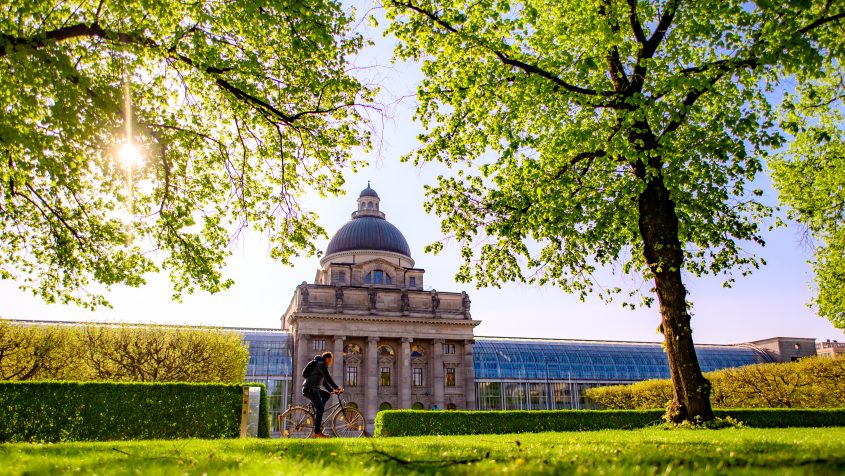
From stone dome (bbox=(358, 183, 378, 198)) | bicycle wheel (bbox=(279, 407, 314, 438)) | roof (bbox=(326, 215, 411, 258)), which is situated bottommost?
bicycle wheel (bbox=(279, 407, 314, 438))

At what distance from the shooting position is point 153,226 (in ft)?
54.9

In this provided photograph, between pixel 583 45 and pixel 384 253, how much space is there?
5430 centimetres

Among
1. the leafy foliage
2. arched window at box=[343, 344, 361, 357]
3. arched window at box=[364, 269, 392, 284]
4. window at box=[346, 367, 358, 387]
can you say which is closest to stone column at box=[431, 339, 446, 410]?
arched window at box=[343, 344, 361, 357]

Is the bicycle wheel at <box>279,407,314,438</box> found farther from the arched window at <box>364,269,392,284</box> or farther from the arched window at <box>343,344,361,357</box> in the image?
the arched window at <box>364,269,392,284</box>

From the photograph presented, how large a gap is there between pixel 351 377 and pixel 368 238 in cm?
1776

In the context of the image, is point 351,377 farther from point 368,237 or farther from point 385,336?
point 368,237

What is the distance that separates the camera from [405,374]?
58.8 m

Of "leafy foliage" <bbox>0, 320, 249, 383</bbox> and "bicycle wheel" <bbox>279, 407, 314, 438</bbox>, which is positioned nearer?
"bicycle wheel" <bbox>279, 407, 314, 438</bbox>

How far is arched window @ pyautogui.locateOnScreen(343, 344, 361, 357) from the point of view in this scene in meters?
59.1

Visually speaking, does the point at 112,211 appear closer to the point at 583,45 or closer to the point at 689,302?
the point at 583,45

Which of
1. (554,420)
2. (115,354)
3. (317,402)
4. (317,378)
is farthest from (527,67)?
(115,354)

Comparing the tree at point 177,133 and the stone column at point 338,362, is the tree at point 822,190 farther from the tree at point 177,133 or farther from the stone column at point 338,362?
the stone column at point 338,362

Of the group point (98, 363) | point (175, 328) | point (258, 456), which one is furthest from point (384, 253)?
point (258, 456)

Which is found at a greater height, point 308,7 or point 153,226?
point 308,7
